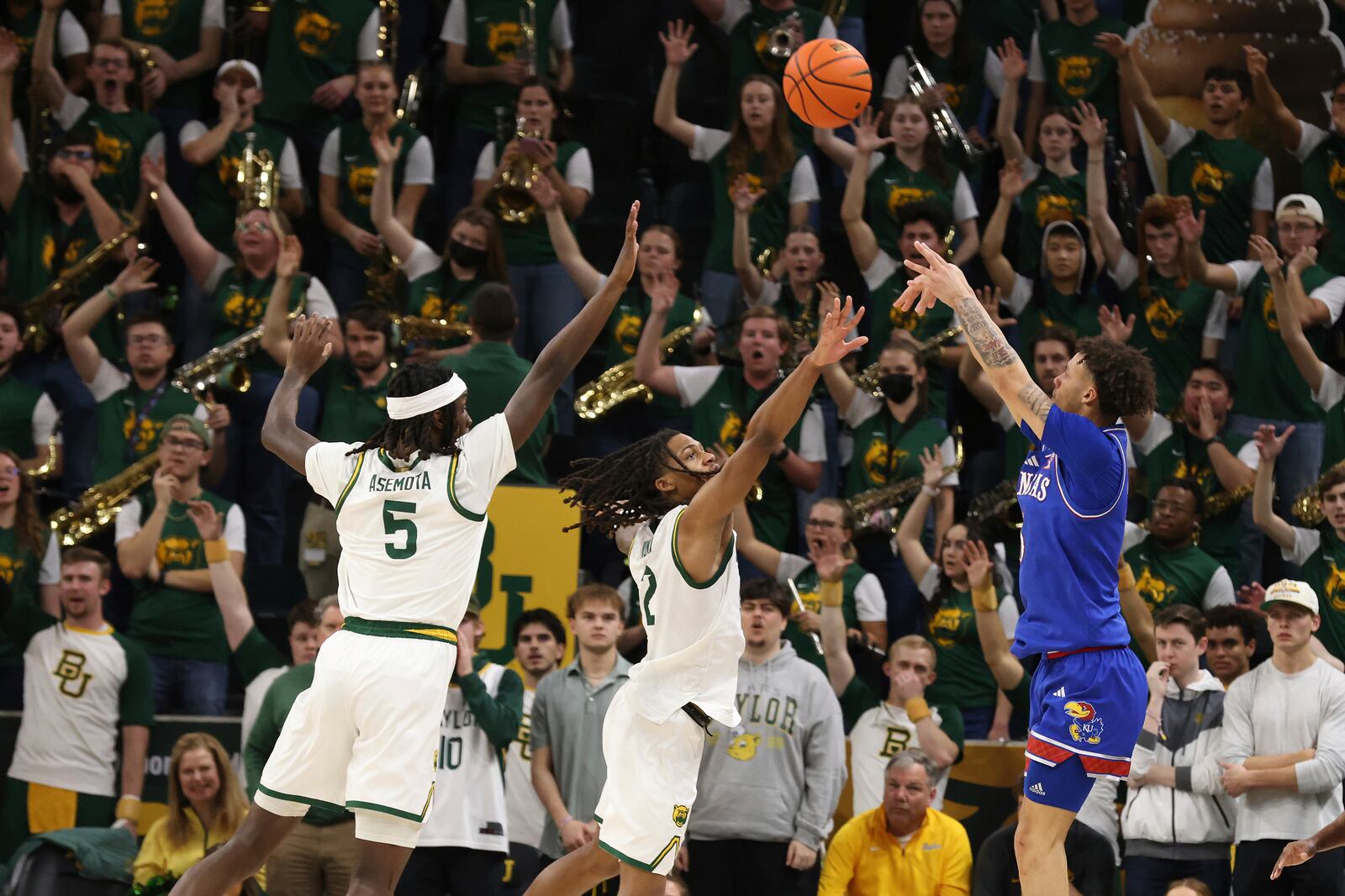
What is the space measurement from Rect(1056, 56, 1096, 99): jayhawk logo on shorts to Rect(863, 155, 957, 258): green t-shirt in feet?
4.79

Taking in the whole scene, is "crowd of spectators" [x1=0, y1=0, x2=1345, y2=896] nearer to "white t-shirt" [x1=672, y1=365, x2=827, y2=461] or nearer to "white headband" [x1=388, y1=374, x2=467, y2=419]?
"white t-shirt" [x1=672, y1=365, x2=827, y2=461]

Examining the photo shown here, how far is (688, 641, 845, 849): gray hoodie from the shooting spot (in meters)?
9.40

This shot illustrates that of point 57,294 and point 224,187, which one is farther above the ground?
point 224,187

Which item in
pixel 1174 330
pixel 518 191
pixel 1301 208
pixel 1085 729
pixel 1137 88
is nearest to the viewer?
pixel 1085 729

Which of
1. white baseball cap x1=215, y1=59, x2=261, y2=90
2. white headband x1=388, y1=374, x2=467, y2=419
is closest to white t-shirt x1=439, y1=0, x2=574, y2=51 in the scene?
white baseball cap x1=215, y1=59, x2=261, y2=90

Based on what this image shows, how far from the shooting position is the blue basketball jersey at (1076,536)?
22.2 ft

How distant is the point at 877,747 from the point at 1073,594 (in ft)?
11.2

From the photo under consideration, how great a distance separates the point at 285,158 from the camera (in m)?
13.1

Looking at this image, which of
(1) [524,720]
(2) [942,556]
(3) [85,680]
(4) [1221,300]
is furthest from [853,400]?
(3) [85,680]

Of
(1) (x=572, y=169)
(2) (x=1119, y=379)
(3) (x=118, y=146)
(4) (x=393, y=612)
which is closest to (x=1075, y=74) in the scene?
(1) (x=572, y=169)

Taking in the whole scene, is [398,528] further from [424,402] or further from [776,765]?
[776,765]

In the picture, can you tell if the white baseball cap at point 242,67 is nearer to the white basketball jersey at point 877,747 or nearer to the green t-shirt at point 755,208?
the green t-shirt at point 755,208

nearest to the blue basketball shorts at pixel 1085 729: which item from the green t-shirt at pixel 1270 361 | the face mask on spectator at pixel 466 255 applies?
the green t-shirt at pixel 1270 361

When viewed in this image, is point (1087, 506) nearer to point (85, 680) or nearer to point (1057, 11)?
point (85, 680)
